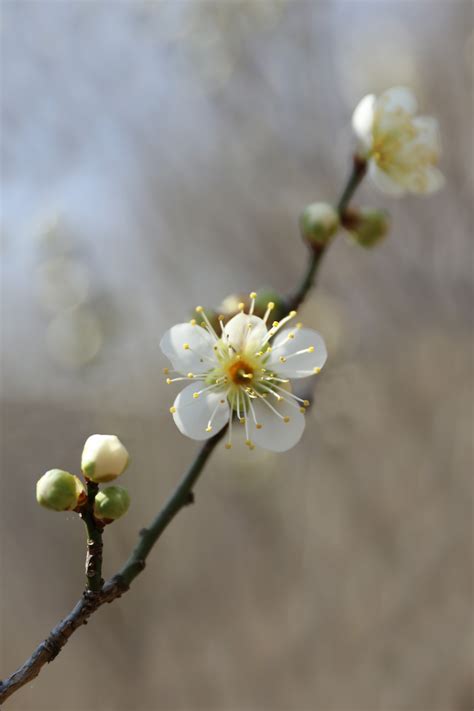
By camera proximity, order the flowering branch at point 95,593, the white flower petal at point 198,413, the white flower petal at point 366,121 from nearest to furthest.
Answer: the flowering branch at point 95,593 → the white flower petal at point 198,413 → the white flower petal at point 366,121

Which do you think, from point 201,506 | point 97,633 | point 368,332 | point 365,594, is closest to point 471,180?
point 368,332

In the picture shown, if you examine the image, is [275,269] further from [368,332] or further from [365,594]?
[365,594]

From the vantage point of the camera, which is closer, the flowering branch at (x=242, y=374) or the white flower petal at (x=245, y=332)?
the flowering branch at (x=242, y=374)

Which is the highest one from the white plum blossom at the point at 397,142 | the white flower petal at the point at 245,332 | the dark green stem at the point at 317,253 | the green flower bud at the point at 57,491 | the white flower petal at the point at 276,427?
the white plum blossom at the point at 397,142

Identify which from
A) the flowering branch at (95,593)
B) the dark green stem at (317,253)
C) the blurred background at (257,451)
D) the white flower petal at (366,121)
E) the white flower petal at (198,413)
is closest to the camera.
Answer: the flowering branch at (95,593)

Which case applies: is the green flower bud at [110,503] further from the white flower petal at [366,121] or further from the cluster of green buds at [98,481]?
the white flower petal at [366,121]

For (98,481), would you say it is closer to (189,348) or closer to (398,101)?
(189,348)

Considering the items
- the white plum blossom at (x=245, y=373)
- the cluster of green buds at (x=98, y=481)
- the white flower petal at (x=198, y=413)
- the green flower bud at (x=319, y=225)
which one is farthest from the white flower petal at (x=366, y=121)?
the cluster of green buds at (x=98, y=481)

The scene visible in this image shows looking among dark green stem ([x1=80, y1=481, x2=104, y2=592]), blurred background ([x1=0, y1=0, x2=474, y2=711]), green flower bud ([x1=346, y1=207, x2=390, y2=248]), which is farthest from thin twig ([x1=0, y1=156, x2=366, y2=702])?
blurred background ([x1=0, y1=0, x2=474, y2=711])
